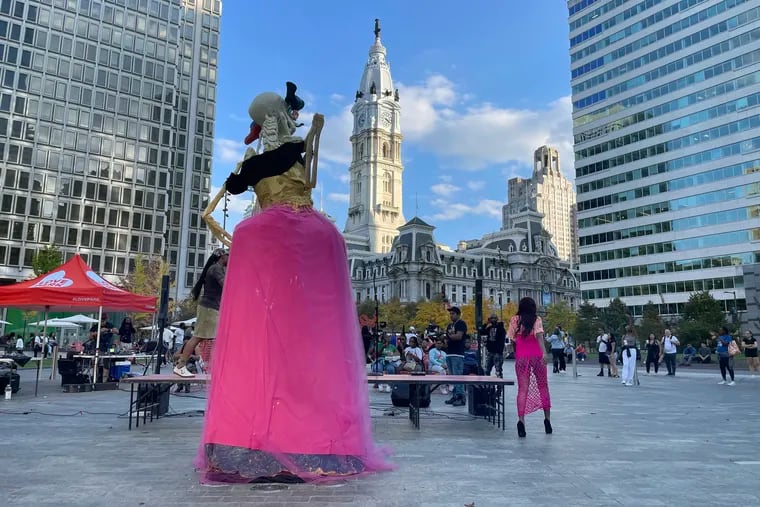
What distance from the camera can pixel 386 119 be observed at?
6299 inches

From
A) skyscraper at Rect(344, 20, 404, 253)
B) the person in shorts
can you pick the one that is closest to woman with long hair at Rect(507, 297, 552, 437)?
the person in shorts

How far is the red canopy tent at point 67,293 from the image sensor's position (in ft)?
44.3

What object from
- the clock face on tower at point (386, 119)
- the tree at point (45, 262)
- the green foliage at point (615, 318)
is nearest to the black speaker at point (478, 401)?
the tree at point (45, 262)

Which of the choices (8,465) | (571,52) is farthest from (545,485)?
(571,52)

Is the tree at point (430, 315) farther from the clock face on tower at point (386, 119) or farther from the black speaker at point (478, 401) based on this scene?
the clock face on tower at point (386, 119)

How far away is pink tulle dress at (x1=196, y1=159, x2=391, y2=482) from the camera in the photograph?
4766 mm

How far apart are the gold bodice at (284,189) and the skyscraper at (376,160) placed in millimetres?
140801

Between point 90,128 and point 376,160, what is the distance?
10040 cm

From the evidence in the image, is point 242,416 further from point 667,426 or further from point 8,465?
point 667,426

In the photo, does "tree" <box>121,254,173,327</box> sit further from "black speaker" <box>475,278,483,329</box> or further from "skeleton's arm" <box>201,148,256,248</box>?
"skeleton's arm" <box>201,148,256,248</box>

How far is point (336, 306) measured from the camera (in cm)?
539

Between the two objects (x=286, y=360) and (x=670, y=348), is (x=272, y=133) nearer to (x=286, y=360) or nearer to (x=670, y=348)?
(x=286, y=360)

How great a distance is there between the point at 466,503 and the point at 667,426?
6.32m

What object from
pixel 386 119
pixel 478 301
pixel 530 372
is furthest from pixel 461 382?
pixel 386 119
